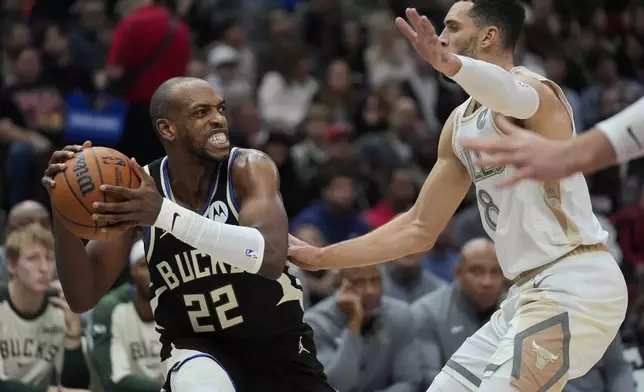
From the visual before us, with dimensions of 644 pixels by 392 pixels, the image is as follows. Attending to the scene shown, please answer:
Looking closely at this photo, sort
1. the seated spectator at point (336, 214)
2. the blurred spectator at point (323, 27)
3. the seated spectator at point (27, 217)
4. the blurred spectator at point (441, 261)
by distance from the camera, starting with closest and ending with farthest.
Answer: the seated spectator at point (27, 217) < the blurred spectator at point (441, 261) < the seated spectator at point (336, 214) < the blurred spectator at point (323, 27)

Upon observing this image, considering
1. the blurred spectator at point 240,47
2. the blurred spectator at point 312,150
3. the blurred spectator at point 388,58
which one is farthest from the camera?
the blurred spectator at point 388,58

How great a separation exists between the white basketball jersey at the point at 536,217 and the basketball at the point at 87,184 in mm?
1600

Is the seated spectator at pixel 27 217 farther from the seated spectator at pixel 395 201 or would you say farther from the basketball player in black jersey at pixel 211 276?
the seated spectator at pixel 395 201

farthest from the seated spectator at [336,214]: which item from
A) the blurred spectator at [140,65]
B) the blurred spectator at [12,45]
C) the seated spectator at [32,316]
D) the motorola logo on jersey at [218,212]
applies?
the motorola logo on jersey at [218,212]

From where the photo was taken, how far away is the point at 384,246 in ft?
18.3

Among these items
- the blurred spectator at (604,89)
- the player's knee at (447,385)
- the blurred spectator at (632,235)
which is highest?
the player's knee at (447,385)

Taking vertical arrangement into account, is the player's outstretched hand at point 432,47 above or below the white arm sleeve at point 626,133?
above

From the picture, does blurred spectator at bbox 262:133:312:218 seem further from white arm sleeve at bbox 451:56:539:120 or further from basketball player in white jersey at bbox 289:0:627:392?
white arm sleeve at bbox 451:56:539:120

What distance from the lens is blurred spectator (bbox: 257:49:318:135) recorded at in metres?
13.9

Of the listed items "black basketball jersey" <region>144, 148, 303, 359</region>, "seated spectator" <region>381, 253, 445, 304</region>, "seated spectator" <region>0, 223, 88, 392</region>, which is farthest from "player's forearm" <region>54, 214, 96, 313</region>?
"seated spectator" <region>381, 253, 445, 304</region>

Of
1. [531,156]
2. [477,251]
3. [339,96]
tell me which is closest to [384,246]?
[531,156]

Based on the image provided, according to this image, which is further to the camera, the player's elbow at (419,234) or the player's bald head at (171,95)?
the player's elbow at (419,234)

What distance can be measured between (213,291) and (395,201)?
6.37m

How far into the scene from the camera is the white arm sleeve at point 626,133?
12.5 ft
